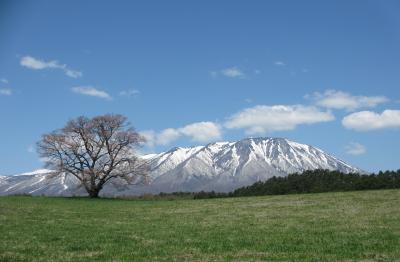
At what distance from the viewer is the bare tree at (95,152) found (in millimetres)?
87438

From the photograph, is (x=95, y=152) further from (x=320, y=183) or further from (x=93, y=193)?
(x=320, y=183)

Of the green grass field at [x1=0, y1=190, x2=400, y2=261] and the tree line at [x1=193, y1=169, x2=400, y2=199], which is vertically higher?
the tree line at [x1=193, y1=169, x2=400, y2=199]

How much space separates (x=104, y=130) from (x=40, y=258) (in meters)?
71.5

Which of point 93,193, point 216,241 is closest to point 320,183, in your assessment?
point 93,193

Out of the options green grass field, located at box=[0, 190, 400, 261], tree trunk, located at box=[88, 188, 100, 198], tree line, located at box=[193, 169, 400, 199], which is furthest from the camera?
tree trunk, located at box=[88, 188, 100, 198]

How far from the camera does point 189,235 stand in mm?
24906

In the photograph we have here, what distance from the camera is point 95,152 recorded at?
89000mm

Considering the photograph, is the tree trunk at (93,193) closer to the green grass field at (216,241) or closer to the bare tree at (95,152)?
the bare tree at (95,152)

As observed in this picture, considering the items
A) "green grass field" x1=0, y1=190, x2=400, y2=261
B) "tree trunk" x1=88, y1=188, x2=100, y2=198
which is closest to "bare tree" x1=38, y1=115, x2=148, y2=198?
"tree trunk" x1=88, y1=188, x2=100, y2=198

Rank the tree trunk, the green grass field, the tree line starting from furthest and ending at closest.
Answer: the tree trunk, the tree line, the green grass field

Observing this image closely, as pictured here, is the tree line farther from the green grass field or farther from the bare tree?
the green grass field

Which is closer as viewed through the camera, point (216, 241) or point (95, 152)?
point (216, 241)

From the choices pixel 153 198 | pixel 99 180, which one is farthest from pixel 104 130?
pixel 153 198

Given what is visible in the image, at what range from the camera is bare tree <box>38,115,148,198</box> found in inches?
3442
